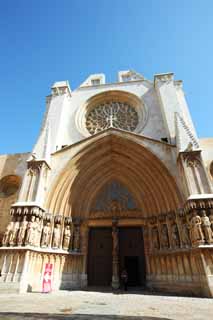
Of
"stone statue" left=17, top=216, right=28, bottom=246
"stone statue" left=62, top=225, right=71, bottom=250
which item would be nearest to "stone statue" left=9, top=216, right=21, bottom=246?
"stone statue" left=17, top=216, right=28, bottom=246

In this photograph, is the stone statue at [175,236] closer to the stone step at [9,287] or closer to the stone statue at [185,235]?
the stone statue at [185,235]

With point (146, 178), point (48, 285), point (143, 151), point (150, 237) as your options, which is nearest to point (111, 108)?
point (143, 151)

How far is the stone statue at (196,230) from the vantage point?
612cm

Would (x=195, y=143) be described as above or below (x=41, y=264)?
above

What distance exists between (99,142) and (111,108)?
4076mm

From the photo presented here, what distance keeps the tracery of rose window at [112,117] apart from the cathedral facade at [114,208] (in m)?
0.61

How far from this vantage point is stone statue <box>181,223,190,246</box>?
6.70 metres

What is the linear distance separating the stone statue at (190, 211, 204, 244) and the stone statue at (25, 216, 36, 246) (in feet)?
18.8

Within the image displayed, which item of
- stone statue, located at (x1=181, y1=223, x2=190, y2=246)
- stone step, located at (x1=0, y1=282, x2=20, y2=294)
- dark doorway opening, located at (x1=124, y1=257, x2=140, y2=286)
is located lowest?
stone step, located at (x1=0, y1=282, x2=20, y2=294)

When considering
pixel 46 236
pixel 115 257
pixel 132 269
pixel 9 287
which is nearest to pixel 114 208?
pixel 115 257

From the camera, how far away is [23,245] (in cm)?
682

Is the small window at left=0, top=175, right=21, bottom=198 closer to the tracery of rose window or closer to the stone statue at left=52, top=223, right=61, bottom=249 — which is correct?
the stone statue at left=52, top=223, right=61, bottom=249

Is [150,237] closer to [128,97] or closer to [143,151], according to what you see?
[143,151]

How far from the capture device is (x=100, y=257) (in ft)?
28.2
